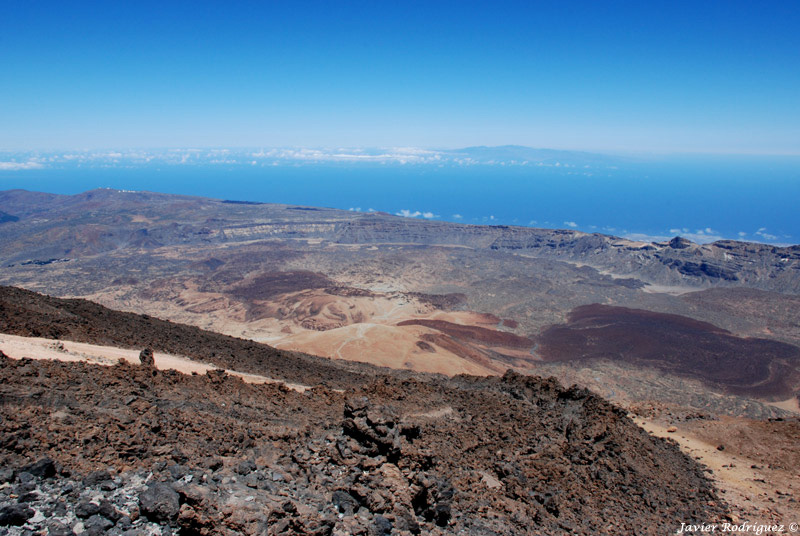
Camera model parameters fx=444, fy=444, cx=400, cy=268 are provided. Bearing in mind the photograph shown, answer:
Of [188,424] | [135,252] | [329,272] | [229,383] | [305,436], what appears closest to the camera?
[188,424]

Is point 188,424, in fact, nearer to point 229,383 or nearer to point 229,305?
point 229,383

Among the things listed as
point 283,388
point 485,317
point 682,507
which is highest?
point 283,388

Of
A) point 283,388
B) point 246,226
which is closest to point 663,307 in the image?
point 283,388

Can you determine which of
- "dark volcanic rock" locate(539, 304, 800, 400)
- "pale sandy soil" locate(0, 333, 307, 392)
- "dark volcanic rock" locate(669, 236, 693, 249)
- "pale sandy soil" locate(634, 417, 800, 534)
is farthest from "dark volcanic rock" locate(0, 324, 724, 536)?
"dark volcanic rock" locate(669, 236, 693, 249)

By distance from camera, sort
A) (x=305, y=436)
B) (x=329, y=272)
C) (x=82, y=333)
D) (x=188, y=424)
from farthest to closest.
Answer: (x=329, y=272) < (x=82, y=333) < (x=305, y=436) < (x=188, y=424)

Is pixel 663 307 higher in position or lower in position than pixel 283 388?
lower

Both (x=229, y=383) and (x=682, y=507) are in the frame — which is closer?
(x=682, y=507)

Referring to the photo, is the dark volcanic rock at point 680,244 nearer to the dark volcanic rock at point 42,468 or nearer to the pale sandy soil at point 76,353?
the pale sandy soil at point 76,353

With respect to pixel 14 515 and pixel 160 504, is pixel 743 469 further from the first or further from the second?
pixel 14 515
